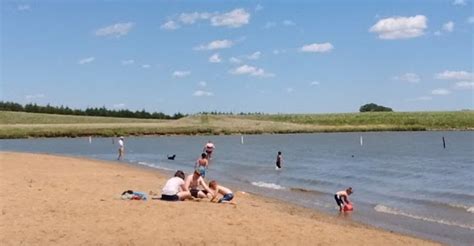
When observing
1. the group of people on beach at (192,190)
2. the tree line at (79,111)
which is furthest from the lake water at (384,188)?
the tree line at (79,111)

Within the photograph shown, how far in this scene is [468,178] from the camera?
3356 cm

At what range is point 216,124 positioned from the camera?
416ft

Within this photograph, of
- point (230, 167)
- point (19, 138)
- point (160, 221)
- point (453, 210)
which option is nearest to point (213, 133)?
point (19, 138)

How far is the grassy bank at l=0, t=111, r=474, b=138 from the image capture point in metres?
106

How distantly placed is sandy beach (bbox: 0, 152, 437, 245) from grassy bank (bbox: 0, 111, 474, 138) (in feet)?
283

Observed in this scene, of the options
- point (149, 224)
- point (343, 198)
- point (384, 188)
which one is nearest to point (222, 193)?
point (343, 198)

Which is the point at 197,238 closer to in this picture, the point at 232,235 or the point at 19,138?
the point at 232,235

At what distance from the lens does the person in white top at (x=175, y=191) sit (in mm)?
17125

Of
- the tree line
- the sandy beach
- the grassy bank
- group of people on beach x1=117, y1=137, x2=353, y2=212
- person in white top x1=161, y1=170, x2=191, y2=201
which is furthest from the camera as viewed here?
the tree line

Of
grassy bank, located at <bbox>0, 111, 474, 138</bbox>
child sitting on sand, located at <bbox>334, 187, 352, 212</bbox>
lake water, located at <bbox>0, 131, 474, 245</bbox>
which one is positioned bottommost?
lake water, located at <bbox>0, 131, 474, 245</bbox>

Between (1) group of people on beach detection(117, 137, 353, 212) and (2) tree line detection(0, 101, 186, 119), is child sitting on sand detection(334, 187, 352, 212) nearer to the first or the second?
(1) group of people on beach detection(117, 137, 353, 212)

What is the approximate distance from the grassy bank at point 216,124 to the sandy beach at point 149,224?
86317mm

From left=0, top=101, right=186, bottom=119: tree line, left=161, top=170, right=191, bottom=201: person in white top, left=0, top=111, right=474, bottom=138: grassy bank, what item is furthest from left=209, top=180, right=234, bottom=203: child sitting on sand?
left=0, top=101, right=186, bottom=119: tree line

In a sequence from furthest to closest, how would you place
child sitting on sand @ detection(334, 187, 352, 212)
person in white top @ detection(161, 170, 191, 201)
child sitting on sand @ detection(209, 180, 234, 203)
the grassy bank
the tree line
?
the tree line
the grassy bank
child sitting on sand @ detection(334, 187, 352, 212)
child sitting on sand @ detection(209, 180, 234, 203)
person in white top @ detection(161, 170, 191, 201)
